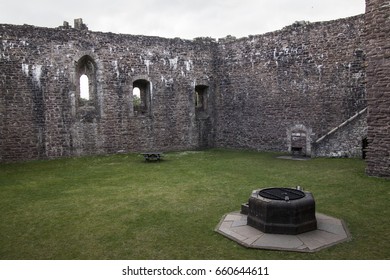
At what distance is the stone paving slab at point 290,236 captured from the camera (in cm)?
481

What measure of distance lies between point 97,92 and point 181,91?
3.88 metres

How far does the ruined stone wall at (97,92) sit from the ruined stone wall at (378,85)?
29.4 ft

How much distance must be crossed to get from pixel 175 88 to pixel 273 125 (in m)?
4.75

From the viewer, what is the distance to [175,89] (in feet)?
53.6

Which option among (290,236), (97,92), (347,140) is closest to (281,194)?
(290,236)

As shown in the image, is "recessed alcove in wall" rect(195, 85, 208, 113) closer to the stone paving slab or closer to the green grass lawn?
the green grass lawn

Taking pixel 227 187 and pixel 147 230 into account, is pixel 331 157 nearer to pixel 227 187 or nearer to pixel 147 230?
pixel 227 187

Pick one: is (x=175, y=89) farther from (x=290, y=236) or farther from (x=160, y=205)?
(x=290, y=236)

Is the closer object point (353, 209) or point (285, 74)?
point (353, 209)

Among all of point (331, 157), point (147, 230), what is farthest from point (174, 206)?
point (331, 157)

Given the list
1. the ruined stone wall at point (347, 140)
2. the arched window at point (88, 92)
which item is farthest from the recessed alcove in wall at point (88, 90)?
the ruined stone wall at point (347, 140)

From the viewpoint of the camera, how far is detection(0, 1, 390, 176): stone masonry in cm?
1283

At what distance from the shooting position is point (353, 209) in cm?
646

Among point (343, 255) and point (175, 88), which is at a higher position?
point (175, 88)
